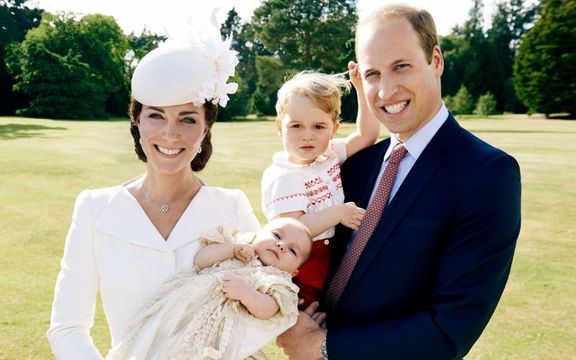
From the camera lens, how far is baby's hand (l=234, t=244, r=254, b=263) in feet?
9.14

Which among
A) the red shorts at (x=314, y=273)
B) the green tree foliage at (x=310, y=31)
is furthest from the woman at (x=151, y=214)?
the green tree foliage at (x=310, y=31)

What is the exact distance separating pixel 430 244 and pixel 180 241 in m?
1.22

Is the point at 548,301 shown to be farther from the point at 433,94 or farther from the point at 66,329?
the point at 66,329

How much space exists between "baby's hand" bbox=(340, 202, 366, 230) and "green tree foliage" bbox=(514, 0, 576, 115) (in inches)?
2246

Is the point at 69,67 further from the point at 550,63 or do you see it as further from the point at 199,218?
the point at 199,218

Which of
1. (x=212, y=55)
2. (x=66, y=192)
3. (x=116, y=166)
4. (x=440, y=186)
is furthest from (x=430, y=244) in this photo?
(x=116, y=166)

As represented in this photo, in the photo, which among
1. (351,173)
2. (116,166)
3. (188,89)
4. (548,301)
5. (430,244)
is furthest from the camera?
(116,166)

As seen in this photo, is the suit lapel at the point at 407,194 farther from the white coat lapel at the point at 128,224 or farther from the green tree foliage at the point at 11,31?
the green tree foliage at the point at 11,31

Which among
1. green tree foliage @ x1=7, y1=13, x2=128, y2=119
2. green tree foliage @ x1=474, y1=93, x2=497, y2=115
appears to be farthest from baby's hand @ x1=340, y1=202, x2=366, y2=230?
green tree foliage @ x1=474, y1=93, x2=497, y2=115

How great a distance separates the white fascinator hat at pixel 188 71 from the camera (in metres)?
2.71

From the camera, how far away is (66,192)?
1383 cm

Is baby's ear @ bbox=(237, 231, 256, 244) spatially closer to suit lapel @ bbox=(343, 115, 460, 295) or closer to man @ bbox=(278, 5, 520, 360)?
man @ bbox=(278, 5, 520, 360)

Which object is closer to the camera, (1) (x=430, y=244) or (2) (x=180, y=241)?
(1) (x=430, y=244)

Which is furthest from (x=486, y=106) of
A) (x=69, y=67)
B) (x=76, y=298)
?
(x=76, y=298)
